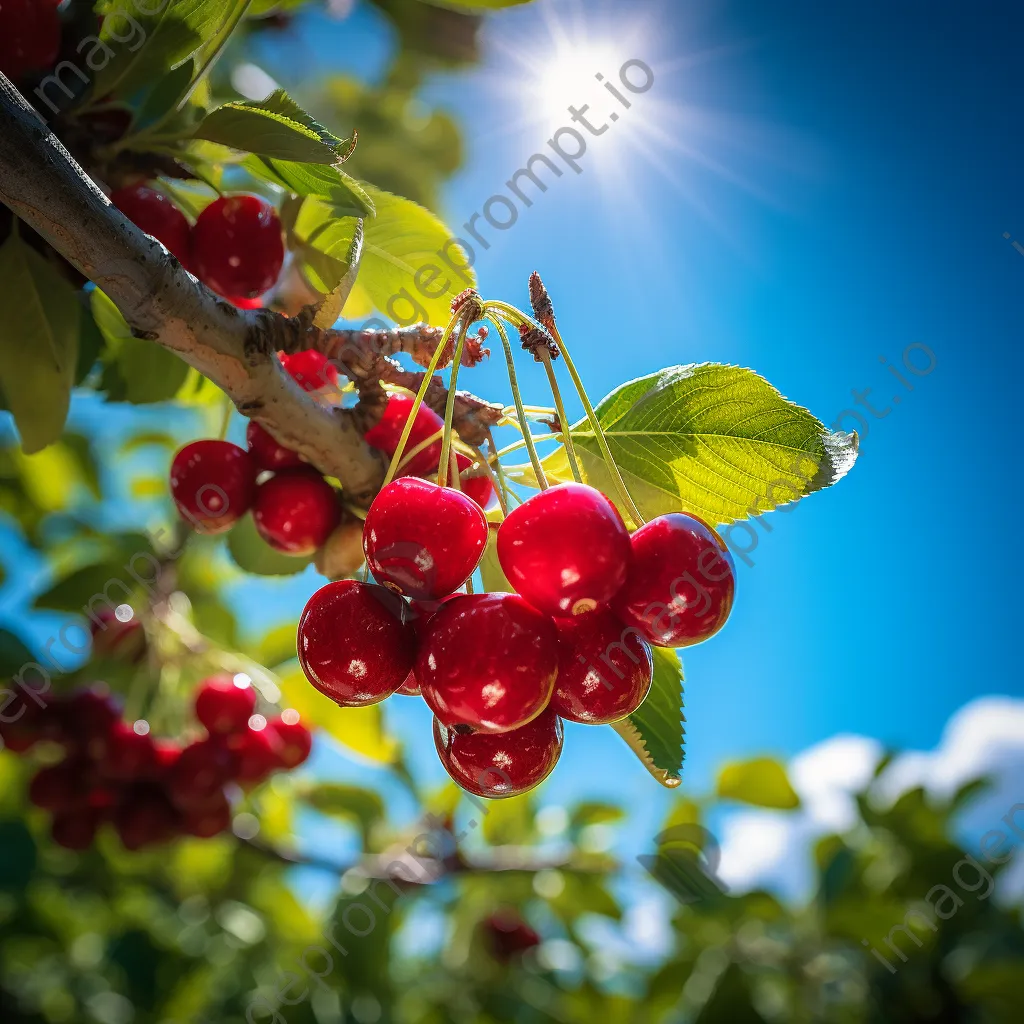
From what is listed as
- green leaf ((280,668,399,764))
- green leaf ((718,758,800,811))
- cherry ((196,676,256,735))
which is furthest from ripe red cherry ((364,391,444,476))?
green leaf ((718,758,800,811))

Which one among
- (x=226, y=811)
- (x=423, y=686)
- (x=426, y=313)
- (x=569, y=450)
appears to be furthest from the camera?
(x=226, y=811)

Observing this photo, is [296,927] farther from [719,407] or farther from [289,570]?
[719,407]

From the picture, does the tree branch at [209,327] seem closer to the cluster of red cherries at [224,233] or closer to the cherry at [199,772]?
the cluster of red cherries at [224,233]

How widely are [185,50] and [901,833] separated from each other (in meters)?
3.75

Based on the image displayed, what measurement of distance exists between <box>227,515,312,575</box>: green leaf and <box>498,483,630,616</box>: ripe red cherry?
101 centimetres

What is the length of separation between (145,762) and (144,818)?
16cm

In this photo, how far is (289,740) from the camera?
226cm

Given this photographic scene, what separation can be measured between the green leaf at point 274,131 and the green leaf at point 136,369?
543 millimetres

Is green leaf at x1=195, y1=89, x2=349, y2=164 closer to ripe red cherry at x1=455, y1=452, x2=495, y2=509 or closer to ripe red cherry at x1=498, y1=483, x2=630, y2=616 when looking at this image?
ripe red cherry at x1=455, y1=452, x2=495, y2=509

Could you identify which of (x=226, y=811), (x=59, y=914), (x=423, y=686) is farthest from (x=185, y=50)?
(x=59, y=914)

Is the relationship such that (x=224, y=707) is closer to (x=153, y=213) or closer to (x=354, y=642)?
(x=153, y=213)

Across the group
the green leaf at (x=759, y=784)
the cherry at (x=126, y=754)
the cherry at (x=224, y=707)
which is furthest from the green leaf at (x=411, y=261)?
the green leaf at (x=759, y=784)

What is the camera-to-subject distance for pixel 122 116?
4.17 ft

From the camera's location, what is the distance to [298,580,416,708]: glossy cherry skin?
Answer: 811 mm
